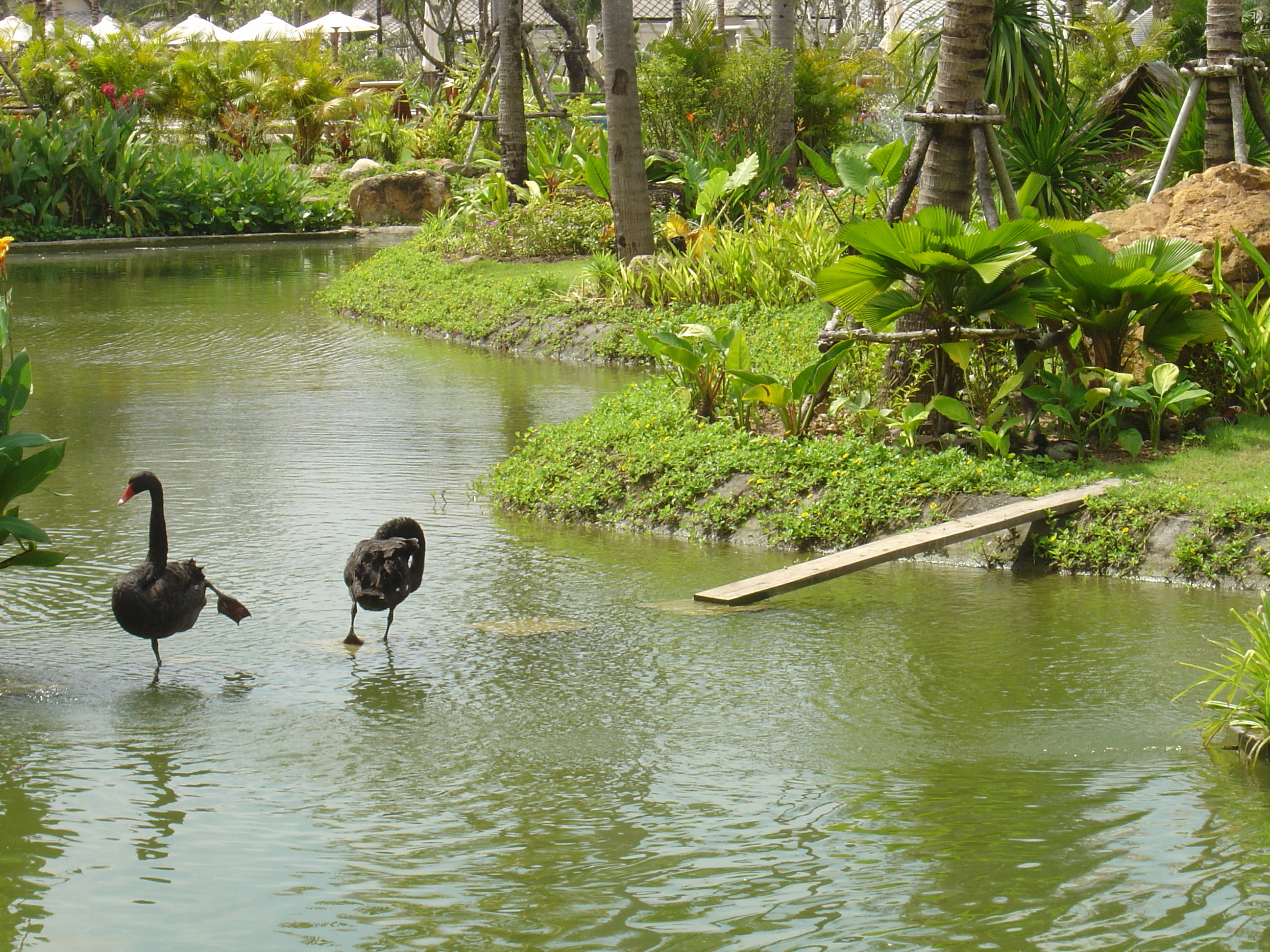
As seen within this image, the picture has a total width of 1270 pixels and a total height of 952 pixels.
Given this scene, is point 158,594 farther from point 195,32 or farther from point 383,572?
point 195,32

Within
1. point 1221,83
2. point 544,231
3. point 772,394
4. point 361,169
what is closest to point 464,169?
point 361,169

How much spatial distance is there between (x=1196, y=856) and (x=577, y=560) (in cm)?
421

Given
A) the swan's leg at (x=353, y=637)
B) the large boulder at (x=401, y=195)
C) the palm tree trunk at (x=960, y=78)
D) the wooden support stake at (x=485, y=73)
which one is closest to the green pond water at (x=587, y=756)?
the swan's leg at (x=353, y=637)

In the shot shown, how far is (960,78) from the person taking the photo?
8383 millimetres

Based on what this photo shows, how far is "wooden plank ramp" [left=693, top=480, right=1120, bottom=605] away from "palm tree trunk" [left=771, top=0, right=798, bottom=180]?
1480 centimetres

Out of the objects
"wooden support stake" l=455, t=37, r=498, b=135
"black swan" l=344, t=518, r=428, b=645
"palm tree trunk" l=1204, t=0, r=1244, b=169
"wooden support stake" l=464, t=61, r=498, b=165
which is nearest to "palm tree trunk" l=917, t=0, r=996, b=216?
"palm tree trunk" l=1204, t=0, r=1244, b=169

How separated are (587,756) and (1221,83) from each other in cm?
905

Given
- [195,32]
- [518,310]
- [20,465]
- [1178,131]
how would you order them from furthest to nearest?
1. [195,32]
2. [518,310]
3. [1178,131]
4. [20,465]

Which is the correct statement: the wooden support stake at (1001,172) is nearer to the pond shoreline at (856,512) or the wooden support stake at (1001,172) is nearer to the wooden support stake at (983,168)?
the wooden support stake at (983,168)

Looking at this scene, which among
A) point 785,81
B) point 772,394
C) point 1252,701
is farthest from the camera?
point 785,81

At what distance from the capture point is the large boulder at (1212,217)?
8.84 m

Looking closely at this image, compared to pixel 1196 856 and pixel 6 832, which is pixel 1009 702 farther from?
pixel 6 832

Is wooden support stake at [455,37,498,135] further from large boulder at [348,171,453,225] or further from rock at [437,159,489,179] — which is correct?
large boulder at [348,171,453,225]

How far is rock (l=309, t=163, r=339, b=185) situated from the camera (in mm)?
30391
